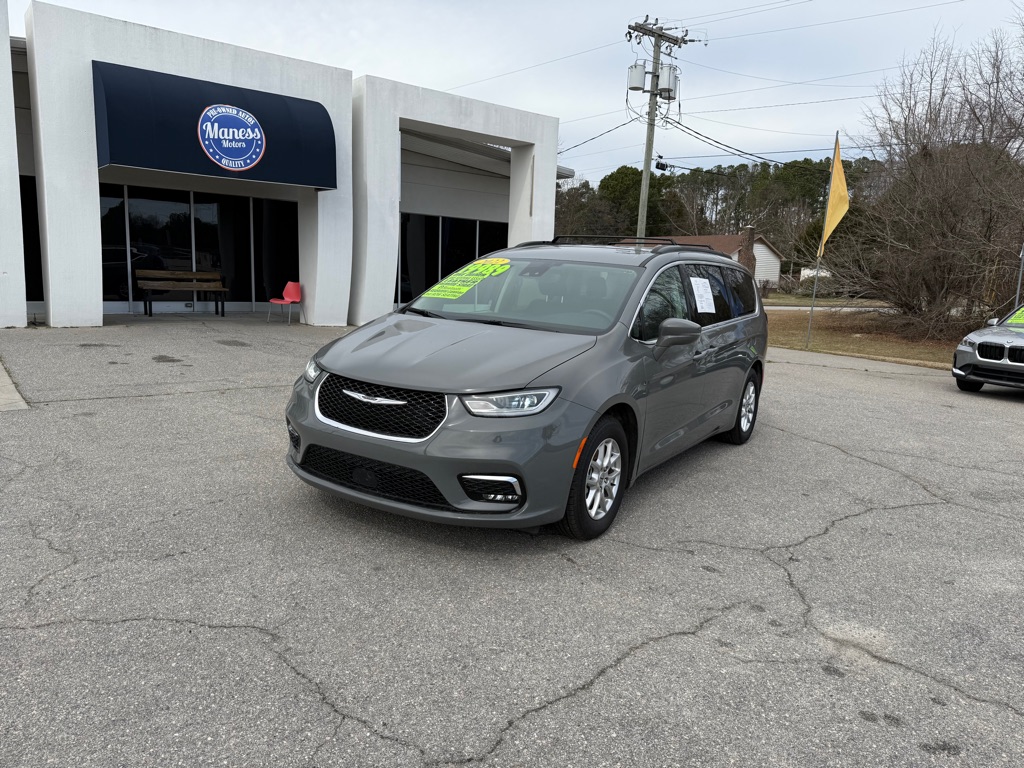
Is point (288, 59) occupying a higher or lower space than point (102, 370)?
higher

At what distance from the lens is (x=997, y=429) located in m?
8.30

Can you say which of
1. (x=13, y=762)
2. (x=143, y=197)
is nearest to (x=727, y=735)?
(x=13, y=762)

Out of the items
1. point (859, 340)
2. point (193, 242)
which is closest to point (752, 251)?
point (859, 340)

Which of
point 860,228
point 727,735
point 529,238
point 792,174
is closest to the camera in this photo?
point 727,735

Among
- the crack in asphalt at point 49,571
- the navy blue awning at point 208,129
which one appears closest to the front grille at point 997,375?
the crack in asphalt at point 49,571

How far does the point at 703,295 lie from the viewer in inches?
234

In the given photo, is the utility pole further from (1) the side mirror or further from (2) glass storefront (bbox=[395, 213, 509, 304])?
(1) the side mirror

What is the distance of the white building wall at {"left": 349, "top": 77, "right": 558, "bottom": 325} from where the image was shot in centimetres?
1510

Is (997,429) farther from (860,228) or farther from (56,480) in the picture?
(860,228)

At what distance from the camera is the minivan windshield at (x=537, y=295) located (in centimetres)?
491

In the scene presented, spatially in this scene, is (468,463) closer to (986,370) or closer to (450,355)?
(450,355)

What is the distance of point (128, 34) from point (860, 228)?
59.0 ft

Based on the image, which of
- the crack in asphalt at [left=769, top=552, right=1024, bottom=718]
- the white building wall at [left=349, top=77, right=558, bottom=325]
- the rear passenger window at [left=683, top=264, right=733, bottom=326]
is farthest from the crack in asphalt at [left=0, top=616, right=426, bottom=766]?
the white building wall at [left=349, top=77, right=558, bottom=325]

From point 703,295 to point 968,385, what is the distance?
7278 millimetres
